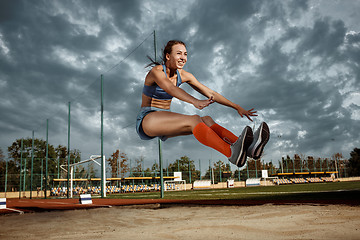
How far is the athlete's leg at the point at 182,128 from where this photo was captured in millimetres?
3475

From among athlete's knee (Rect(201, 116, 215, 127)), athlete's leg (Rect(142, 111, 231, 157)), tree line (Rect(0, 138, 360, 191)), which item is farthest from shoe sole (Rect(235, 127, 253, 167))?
tree line (Rect(0, 138, 360, 191))

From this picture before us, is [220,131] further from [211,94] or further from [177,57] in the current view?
[177,57]

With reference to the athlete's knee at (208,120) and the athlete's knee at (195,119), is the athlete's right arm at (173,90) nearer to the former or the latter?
the athlete's knee at (195,119)

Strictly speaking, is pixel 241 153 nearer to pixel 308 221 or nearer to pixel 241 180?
pixel 308 221

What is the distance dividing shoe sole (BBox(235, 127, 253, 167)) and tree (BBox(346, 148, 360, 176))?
58866 millimetres

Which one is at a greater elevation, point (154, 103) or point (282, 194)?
point (154, 103)

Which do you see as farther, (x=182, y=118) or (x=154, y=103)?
(x=154, y=103)

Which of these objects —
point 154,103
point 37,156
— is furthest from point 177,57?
point 37,156

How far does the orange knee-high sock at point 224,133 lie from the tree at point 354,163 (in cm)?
5876

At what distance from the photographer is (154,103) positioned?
4.17 meters

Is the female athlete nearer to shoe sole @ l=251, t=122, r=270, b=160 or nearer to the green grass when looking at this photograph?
shoe sole @ l=251, t=122, r=270, b=160

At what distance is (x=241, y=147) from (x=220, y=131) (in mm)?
411

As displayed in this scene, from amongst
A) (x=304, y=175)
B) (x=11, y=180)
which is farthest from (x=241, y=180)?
(x=11, y=180)

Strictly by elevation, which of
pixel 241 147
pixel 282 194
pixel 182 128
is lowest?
pixel 282 194
